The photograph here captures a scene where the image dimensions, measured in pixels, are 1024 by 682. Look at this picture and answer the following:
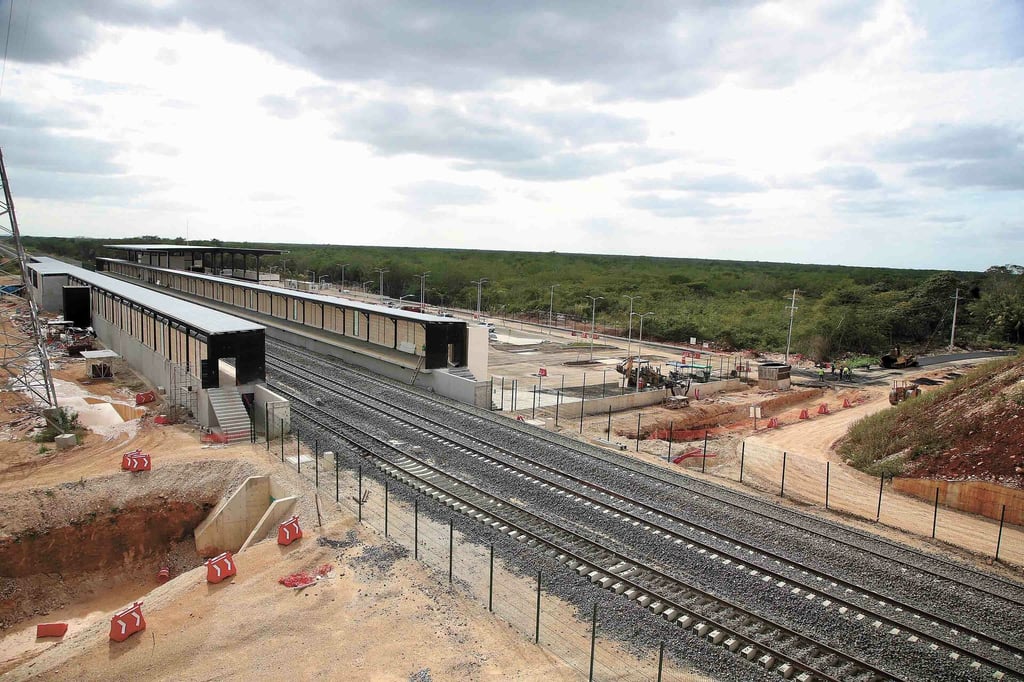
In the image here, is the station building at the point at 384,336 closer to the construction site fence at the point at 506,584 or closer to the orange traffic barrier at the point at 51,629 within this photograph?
the construction site fence at the point at 506,584

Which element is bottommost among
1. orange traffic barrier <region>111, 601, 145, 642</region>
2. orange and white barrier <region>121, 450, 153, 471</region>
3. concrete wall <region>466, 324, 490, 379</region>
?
orange traffic barrier <region>111, 601, 145, 642</region>

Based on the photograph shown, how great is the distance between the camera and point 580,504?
19.7 meters

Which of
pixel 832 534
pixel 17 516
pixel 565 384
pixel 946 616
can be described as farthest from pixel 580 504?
pixel 565 384

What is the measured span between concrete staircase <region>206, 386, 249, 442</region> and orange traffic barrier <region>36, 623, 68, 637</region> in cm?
893

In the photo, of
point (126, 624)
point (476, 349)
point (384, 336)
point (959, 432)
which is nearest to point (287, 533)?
point (126, 624)

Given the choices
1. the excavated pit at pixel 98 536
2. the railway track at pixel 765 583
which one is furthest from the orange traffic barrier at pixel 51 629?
the railway track at pixel 765 583

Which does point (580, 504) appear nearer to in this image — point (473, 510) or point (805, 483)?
point (473, 510)

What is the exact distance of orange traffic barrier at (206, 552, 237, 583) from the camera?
1520cm

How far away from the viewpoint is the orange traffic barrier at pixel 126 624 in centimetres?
1308

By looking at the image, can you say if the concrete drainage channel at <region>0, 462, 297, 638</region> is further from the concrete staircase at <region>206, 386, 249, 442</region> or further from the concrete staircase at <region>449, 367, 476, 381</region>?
the concrete staircase at <region>449, 367, 476, 381</region>

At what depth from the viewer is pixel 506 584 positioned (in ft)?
48.8

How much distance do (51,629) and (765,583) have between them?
17.5m

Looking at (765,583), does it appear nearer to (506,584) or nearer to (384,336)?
(506,584)

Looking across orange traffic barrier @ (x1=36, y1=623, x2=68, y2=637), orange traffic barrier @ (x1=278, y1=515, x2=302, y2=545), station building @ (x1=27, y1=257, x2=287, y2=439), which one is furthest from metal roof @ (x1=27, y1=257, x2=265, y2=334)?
orange traffic barrier @ (x1=278, y1=515, x2=302, y2=545)
